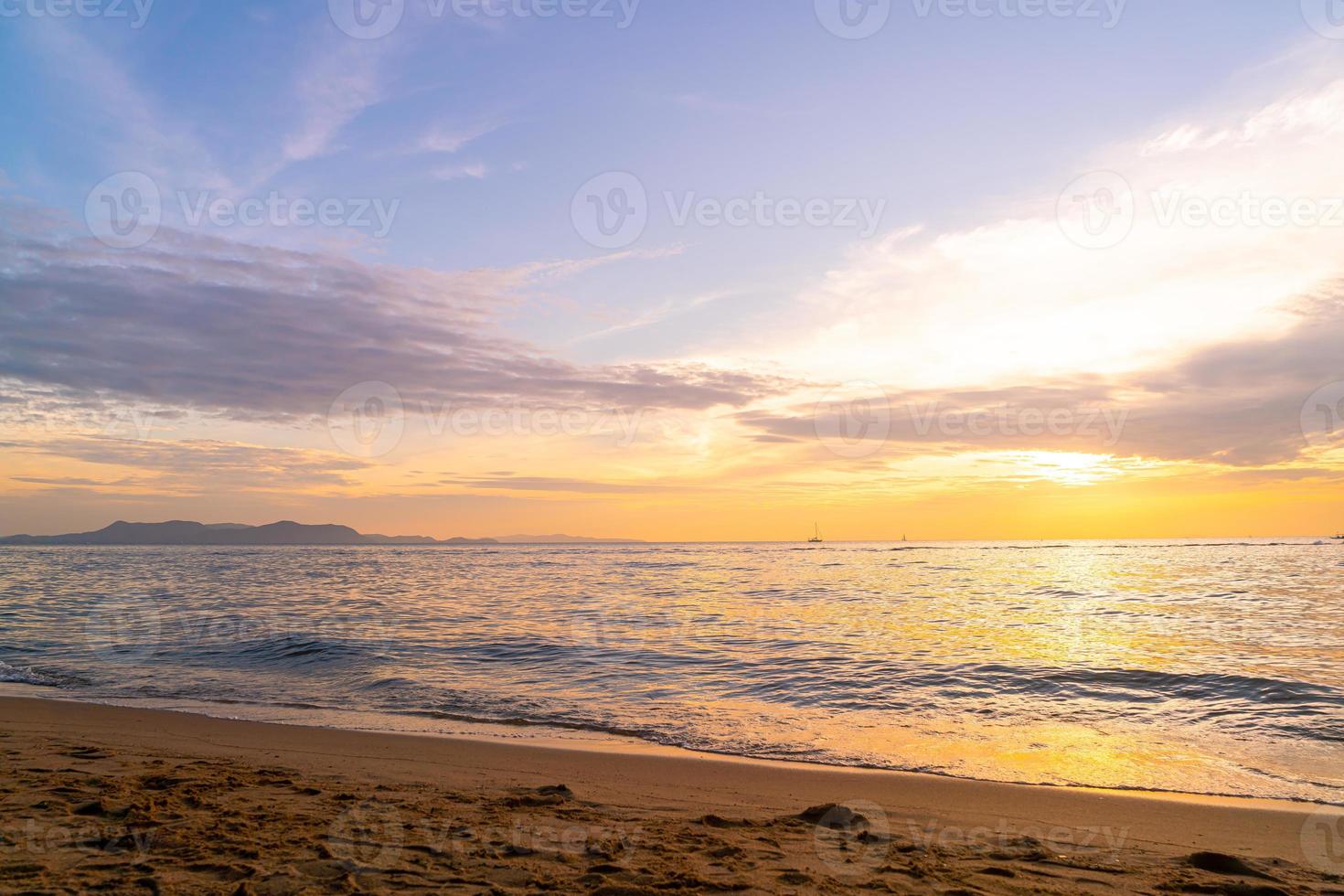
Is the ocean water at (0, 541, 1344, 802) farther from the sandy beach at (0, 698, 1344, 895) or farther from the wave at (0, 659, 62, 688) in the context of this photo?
the sandy beach at (0, 698, 1344, 895)

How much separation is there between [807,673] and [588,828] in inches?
414

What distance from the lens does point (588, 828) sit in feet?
21.5

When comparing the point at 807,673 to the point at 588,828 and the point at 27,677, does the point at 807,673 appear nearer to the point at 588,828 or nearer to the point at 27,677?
the point at 588,828

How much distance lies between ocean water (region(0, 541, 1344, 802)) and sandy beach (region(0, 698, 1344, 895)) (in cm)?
157

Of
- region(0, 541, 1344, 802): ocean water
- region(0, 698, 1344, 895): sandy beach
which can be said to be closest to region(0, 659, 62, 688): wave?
region(0, 541, 1344, 802): ocean water

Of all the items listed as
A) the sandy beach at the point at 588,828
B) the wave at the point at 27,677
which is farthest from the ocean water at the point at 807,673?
the sandy beach at the point at 588,828

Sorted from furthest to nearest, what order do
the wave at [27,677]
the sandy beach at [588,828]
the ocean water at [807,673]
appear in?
the wave at [27,677]
the ocean water at [807,673]
the sandy beach at [588,828]

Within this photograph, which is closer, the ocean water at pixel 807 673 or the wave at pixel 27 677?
the ocean water at pixel 807 673

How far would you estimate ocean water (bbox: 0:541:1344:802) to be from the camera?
10469 mm

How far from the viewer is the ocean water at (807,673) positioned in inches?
412

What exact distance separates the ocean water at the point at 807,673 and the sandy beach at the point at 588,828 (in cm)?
157

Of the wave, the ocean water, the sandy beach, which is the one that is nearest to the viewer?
the sandy beach

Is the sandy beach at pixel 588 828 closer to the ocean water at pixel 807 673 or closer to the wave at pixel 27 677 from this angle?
the ocean water at pixel 807 673

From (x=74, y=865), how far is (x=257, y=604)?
3131 centimetres
